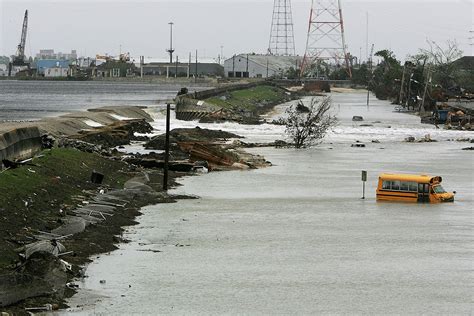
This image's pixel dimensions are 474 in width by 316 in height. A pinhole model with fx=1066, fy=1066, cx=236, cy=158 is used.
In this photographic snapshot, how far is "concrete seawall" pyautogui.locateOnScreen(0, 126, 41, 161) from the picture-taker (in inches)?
1327

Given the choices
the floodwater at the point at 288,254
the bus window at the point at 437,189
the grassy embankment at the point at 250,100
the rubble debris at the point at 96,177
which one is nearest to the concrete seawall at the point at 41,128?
the rubble debris at the point at 96,177

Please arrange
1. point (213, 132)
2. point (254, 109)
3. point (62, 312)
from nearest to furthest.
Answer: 1. point (62, 312)
2. point (213, 132)
3. point (254, 109)

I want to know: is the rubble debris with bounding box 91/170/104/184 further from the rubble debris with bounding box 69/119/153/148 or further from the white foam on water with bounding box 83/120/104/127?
the white foam on water with bounding box 83/120/104/127

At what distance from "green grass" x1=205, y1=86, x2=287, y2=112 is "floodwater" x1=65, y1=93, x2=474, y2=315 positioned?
193 ft

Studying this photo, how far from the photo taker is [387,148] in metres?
61.3

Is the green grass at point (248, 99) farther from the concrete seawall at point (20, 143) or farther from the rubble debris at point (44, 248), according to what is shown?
the rubble debris at point (44, 248)

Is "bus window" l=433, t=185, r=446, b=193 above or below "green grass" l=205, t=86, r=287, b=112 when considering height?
above

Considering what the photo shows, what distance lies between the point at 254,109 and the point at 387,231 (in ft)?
254

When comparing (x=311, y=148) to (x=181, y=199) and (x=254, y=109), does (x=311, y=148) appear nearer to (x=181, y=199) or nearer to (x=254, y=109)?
(x=181, y=199)

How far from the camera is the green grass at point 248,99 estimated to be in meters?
104

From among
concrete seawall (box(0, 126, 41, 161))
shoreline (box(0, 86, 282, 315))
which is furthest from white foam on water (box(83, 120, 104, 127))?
concrete seawall (box(0, 126, 41, 161))

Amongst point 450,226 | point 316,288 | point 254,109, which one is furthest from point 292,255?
point 254,109

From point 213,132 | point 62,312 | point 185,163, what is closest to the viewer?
point 62,312

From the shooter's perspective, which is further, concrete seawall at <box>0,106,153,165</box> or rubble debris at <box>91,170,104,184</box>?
rubble debris at <box>91,170,104,184</box>
